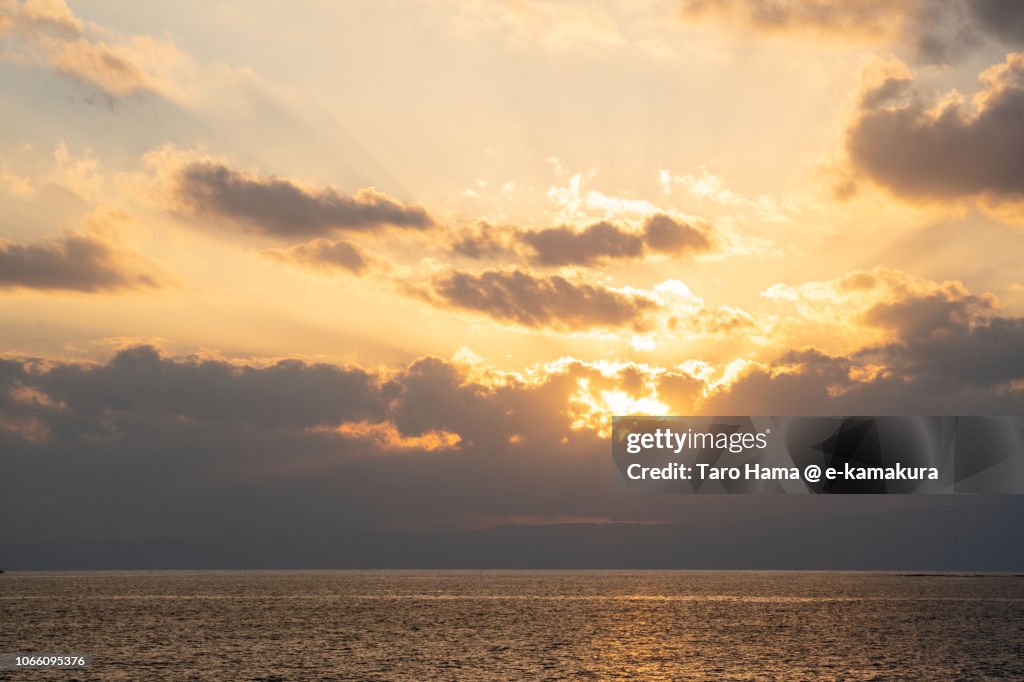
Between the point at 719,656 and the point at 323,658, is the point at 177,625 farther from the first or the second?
the point at 719,656

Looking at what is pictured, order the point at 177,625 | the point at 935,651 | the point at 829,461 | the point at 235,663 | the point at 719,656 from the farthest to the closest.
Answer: the point at 177,625
the point at 935,651
the point at 719,656
the point at 235,663
the point at 829,461

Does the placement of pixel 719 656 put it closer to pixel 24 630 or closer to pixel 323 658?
pixel 323 658

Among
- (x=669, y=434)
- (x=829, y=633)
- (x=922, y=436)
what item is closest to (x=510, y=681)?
(x=669, y=434)

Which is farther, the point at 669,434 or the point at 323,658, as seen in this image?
the point at 323,658

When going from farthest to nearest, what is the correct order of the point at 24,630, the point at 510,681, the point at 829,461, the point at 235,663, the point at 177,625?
the point at 177,625 → the point at 24,630 → the point at 235,663 → the point at 510,681 → the point at 829,461

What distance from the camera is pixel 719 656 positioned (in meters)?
119

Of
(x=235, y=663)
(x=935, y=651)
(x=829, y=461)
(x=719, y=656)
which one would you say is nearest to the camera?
(x=829, y=461)

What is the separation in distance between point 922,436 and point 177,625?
130 metres

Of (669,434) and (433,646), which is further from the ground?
(669,434)

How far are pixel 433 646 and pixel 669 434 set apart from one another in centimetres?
6035

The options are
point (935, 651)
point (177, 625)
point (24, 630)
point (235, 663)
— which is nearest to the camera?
point (235, 663)

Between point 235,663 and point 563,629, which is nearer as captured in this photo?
point 235,663

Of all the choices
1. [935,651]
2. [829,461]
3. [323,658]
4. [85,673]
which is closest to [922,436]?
[829,461]

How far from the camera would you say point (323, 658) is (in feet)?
376
